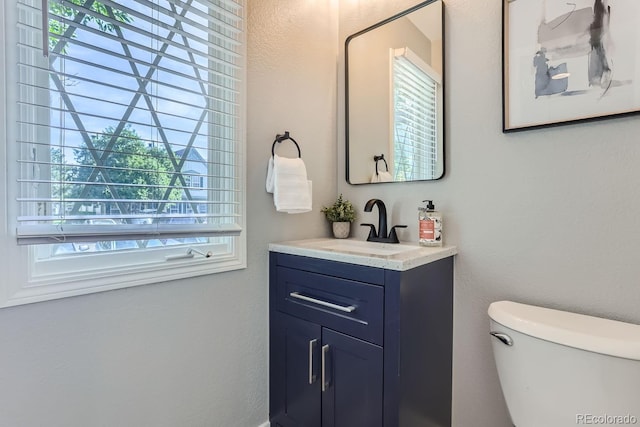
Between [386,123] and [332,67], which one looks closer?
[386,123]

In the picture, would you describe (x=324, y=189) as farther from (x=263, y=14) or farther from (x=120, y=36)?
(x=120, y=36)

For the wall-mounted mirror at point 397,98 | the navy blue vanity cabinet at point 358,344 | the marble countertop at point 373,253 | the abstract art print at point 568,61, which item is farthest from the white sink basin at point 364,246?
the abstract art print at point 568,61

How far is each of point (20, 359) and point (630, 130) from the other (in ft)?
6.24

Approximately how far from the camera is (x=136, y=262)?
41.1 inches

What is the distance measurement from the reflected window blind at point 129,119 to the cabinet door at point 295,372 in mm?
512

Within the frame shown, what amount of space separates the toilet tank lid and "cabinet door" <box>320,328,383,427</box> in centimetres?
44

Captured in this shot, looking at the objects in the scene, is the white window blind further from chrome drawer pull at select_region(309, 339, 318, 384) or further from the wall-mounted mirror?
chrome drawer pull at select_region(309, 339, 318, 384)

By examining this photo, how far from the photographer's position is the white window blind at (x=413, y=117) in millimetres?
1407

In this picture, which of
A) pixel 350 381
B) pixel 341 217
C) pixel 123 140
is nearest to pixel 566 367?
pixel 350 381

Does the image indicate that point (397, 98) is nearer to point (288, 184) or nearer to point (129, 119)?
point (288, 184)

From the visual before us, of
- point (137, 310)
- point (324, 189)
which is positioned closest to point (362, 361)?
point (137, 310)

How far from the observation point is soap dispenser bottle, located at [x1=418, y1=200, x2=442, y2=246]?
132 centimetres

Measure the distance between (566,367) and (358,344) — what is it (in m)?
0.60

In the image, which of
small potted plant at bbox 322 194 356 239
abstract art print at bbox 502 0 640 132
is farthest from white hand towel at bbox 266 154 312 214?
abstract art print at bbox 502 0 640 132
